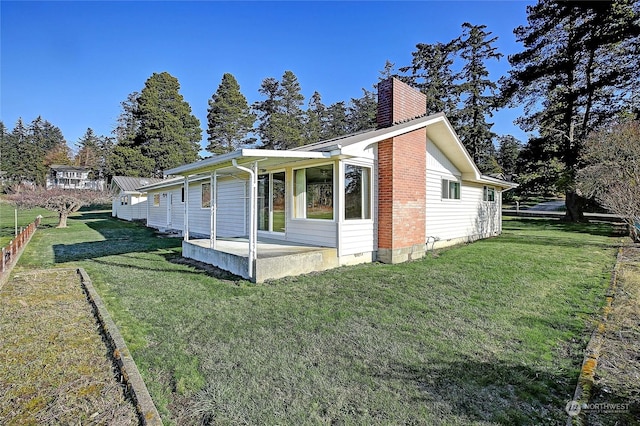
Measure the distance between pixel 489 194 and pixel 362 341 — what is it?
13750 millimetres

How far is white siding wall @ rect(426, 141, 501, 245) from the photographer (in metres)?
10.9

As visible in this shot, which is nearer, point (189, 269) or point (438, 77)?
point (189, 269)

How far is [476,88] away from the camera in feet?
96.4

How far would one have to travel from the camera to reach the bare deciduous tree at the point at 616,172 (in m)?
10.2

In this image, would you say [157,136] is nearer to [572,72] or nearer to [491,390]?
[572,72]

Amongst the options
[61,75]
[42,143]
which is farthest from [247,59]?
[42,143]

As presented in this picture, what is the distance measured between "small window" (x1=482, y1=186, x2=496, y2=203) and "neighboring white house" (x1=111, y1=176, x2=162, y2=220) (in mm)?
21916

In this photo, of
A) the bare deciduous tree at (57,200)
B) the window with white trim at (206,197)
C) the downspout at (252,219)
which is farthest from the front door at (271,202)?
the bare deciduous tree at (57,200)

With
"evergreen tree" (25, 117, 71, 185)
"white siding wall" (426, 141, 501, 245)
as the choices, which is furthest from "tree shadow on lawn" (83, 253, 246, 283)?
"evergreen tree" (25, 117, 71, 185)

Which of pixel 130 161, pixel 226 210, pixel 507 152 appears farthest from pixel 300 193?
pixel 507 152

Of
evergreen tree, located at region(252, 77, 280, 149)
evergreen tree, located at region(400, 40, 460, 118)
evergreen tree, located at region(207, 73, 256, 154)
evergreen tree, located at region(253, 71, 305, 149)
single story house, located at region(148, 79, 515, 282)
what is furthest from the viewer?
evergreen tree, located at region(252, 77, 280, 149)

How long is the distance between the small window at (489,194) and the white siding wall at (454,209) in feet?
0.66

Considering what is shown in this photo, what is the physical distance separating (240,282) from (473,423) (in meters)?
4.95

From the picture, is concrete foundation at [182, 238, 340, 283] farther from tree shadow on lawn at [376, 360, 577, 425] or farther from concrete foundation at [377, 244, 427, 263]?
tree shadow on lawn at [376, 360, 577, 425]
